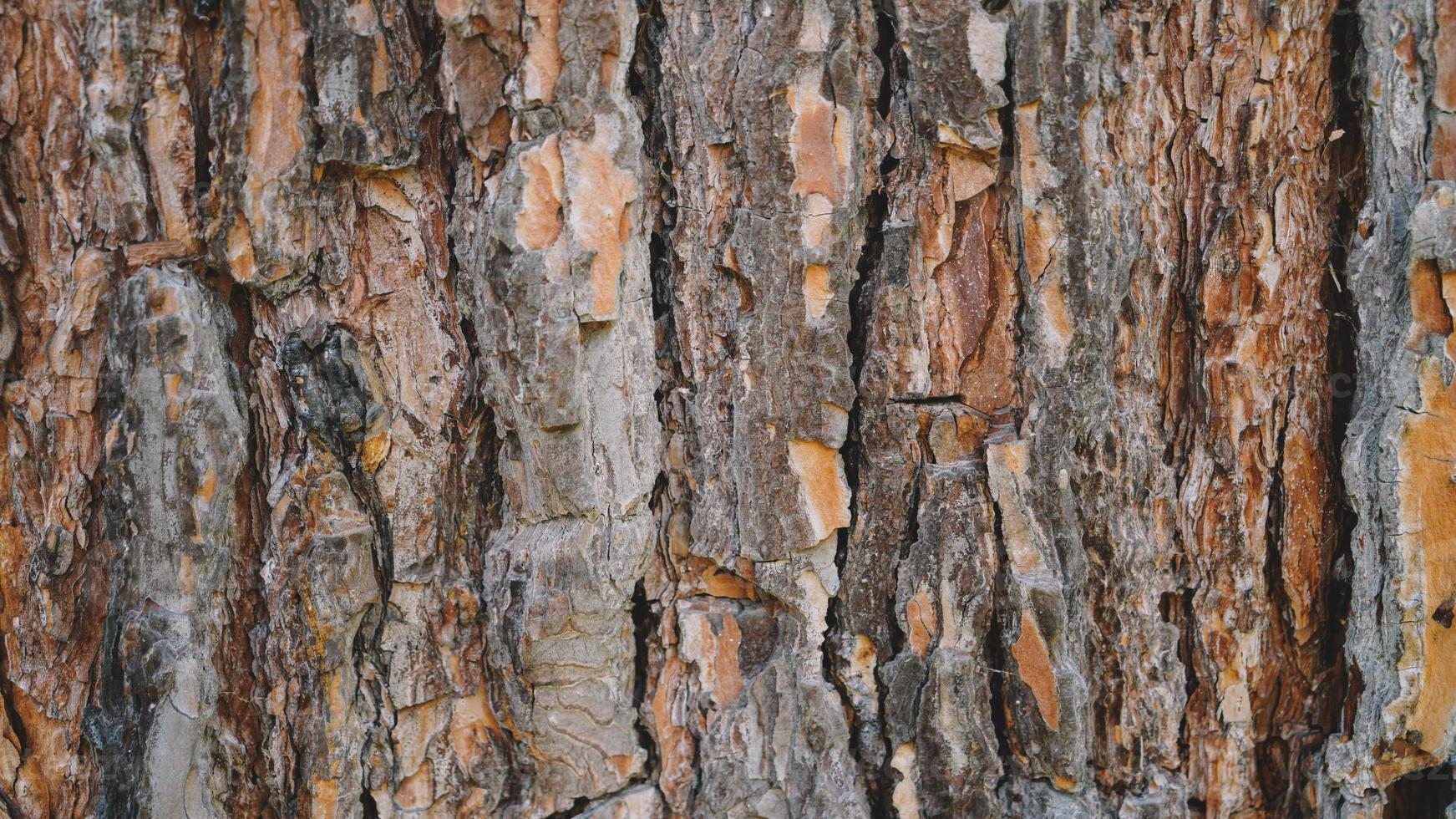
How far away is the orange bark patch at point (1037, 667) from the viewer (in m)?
1.14

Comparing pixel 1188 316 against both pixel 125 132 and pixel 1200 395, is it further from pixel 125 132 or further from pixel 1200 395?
pixel 125 132

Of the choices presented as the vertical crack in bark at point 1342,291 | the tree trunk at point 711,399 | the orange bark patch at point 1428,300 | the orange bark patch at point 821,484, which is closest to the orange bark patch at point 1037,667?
the tree trunk at point 711,399

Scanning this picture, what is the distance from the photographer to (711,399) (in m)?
1.13

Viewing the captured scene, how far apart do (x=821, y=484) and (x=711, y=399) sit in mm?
178

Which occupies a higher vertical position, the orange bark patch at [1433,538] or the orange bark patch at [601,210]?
the orange bark patch at [601,210]

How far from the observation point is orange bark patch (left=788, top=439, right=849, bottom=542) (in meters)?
1.12

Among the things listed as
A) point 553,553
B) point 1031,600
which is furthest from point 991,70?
point 553,553

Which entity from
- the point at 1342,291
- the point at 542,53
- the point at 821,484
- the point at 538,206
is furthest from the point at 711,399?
the point at 1342,291

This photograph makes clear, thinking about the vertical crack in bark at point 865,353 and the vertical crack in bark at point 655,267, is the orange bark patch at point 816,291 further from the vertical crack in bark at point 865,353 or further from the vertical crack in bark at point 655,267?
the vertical crack in bark at point 655,267

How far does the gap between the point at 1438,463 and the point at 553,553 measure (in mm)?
1106

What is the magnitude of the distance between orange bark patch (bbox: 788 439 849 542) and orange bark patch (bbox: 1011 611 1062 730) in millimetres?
271

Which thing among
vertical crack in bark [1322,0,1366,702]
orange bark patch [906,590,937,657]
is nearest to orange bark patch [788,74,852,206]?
orange bark patch [906,590,937,657]

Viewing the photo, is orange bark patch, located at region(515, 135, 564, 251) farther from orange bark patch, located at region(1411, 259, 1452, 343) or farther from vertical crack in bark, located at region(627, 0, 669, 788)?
orange bark patch, located at region(1411, 259, 1452, 343)

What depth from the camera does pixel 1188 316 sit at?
46.3 inches
